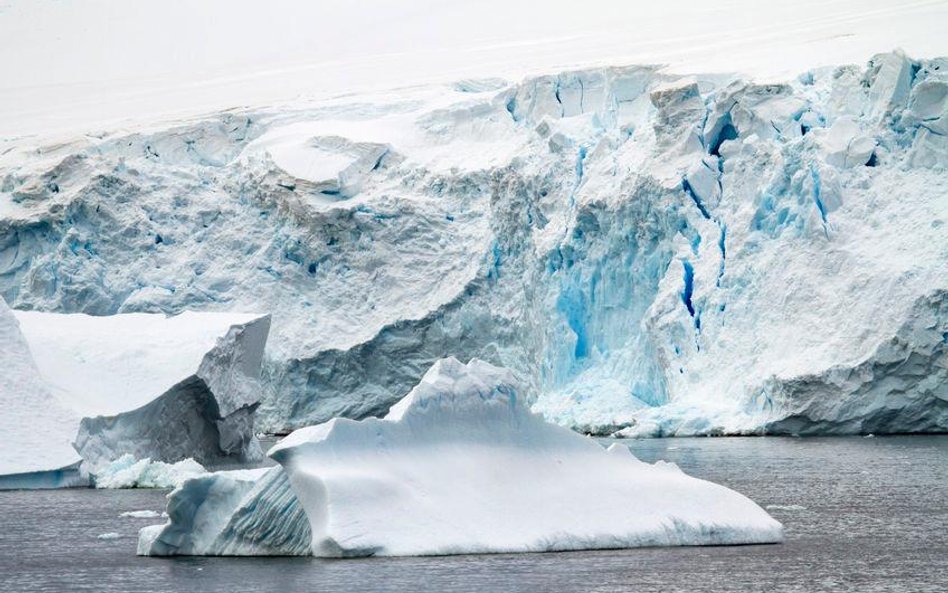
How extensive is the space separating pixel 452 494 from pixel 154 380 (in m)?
6.03

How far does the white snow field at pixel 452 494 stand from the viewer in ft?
25.7

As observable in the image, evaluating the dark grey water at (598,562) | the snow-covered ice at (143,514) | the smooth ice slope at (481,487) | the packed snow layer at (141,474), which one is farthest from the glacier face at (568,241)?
the snow-covered ice at (143,514)

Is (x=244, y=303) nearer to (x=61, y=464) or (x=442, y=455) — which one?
(x=61, y=464)

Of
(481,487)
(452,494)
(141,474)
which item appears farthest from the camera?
(141,474)

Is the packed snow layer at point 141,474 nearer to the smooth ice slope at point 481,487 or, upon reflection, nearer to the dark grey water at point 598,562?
the dark grey water at point 598,562

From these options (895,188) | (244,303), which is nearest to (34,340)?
(244,303)

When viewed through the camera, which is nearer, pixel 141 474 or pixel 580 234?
pixel 141 474

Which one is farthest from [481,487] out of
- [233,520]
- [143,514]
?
[143,514]

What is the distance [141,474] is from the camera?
41.7ft

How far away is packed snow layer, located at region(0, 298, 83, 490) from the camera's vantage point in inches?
478

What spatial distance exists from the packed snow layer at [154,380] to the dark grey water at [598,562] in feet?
6.57

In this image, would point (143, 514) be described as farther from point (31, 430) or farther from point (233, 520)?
point (31, 430)

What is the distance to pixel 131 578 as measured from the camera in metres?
7.59

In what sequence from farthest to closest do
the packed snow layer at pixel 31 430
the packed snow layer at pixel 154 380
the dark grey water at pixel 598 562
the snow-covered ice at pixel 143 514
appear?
1. the packed snow layer at pixel 154 380
2. the packed snow layer at pixel 31 430
3. the snow-covered ice at pixel 143 514
4. the dark grey water at pixel 598 562
